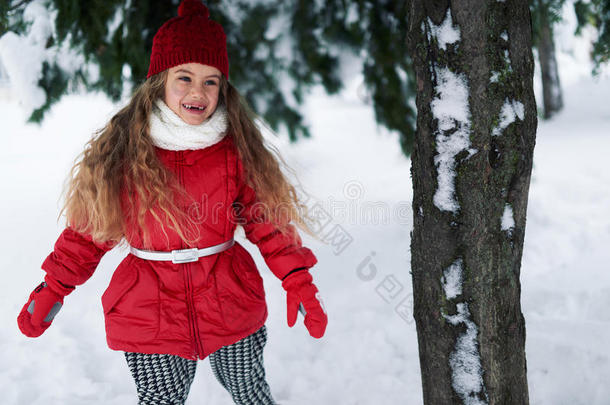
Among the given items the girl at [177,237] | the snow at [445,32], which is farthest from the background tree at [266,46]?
the snow at [445,32]

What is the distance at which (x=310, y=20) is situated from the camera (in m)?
3.64

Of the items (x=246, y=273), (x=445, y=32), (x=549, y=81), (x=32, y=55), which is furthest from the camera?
(x=549, y=81)

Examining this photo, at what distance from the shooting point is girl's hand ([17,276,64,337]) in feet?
5.81

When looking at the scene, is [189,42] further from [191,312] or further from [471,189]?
[471,189]

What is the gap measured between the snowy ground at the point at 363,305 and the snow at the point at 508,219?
3.69 ft

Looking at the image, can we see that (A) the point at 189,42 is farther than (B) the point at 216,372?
No

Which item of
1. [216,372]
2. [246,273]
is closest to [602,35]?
[246,273]

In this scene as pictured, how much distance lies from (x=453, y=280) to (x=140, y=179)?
3.80 feet

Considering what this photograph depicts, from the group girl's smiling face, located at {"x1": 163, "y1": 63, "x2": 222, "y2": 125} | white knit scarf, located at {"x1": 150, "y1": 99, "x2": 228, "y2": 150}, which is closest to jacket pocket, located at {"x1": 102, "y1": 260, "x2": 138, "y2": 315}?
white knit scarf, located at {"x1": 150, "y1": 99, "x2": 228, "y2": 150}

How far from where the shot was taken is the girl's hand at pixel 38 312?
5.81 ft

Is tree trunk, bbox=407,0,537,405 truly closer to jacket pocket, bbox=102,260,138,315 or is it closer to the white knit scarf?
the white knit scarf

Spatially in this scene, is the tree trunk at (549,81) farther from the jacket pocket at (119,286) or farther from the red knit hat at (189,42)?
the jacket pocket at (119,286)

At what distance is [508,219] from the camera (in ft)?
4.73

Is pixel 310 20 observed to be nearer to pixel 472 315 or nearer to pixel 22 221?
pixel 472 315
